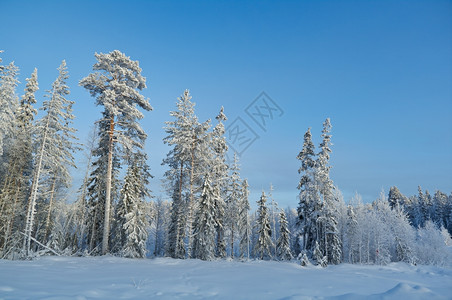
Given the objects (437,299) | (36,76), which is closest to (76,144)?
(36,76)

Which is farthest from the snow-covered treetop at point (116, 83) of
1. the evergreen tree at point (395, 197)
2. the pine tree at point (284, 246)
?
the evergreen tree at point (395, 197)

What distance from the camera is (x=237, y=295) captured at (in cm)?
543

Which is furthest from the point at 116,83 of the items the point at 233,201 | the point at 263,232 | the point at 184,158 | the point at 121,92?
the point at 263,232

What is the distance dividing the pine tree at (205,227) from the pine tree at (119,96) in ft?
23.8

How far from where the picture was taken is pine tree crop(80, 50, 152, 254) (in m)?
17.6

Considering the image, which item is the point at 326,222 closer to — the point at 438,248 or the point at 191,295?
the point at 191,295

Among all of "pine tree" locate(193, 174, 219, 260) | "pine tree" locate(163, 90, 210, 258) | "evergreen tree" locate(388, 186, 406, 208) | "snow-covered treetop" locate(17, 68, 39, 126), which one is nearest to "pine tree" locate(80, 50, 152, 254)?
"pine tree" locate(163, 90, 210, 258)

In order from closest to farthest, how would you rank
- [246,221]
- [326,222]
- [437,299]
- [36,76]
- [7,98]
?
1. [437,299]
2. [7,98]
3. [36,76]
4. [326,222]
5. [246,221]

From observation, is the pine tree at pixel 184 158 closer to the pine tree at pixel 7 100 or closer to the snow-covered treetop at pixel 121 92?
the snow-covered treetop at pixel 121 92

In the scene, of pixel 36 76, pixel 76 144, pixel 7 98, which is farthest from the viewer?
pixel 36 76

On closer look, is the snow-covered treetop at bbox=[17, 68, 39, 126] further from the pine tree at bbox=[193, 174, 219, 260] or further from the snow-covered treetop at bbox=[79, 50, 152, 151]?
the pine tree at bbox=[193, 174, 219, 260]

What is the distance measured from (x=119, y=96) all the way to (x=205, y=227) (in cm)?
1362

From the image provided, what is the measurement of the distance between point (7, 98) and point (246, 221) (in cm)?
2904

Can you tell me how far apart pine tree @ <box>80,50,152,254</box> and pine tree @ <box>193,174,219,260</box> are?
23.8ft
